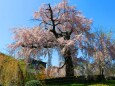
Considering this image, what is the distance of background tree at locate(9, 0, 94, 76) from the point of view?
32375 mm

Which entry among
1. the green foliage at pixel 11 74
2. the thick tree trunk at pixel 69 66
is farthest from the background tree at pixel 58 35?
the green foliage at pixel 11 74

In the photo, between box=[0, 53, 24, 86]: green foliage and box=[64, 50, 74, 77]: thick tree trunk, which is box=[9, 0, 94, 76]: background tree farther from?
box=[0, 53, 24, 86]: green foliage

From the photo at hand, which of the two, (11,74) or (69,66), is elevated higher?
(69,66)

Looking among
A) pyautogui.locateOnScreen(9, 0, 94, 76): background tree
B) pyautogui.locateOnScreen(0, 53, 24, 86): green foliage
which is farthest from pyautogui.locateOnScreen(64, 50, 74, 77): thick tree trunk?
pyautogui.locateOnScreen(0, 53, 24, 86): green foliage

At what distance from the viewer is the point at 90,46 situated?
3303 centimetres

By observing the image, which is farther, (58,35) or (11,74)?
(58,35)

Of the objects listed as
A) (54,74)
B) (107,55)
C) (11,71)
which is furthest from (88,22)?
(11,71)

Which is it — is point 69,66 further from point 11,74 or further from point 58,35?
point 11,74

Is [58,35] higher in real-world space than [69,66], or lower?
higher

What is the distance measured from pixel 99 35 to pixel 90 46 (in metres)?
2.65

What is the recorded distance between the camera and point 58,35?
115ft

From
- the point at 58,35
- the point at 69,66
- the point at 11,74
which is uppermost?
the point at 58,35

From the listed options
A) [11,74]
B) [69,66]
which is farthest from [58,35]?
[11,74]

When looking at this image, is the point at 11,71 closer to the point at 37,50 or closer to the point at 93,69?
the point at 37,50
